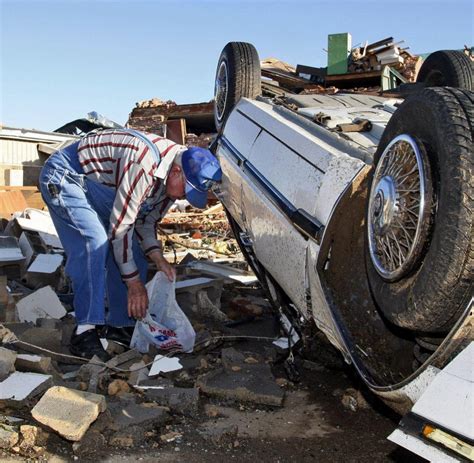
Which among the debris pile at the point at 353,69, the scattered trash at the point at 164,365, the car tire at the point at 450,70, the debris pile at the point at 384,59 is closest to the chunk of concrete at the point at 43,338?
the scattered trash at the point at 164,365

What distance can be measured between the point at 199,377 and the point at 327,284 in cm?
105

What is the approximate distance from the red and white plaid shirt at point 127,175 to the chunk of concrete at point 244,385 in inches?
33.9

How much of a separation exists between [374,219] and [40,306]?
10.00ft

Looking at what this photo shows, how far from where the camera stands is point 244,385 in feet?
10.5

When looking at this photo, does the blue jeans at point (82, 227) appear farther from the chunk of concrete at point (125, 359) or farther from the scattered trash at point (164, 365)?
the scattered trash at point (164, 365)

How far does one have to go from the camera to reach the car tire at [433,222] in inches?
74.9

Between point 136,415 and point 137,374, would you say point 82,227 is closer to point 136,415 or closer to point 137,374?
point 137,374

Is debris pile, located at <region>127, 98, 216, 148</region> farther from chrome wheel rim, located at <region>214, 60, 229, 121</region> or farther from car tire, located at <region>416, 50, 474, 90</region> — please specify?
car tire, located at <region>416, 50, 474, 90</region>

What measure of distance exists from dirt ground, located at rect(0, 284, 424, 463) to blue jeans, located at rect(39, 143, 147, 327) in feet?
3.46

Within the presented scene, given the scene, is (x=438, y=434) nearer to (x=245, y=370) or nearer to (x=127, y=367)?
(x=245, y=370)

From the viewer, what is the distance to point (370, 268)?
7.90 ft

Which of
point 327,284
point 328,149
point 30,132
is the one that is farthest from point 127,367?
point 30,132

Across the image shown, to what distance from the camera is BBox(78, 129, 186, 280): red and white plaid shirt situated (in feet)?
11.6

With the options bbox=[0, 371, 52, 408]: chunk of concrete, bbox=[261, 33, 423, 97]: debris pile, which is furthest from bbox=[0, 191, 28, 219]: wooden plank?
bbox=[261, 33, 423, 97]: debris pile
